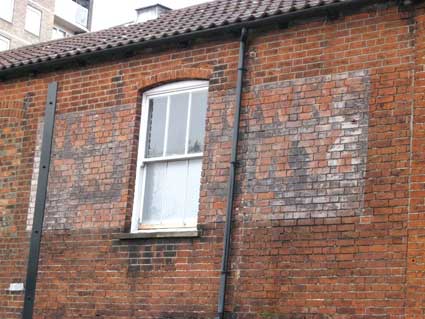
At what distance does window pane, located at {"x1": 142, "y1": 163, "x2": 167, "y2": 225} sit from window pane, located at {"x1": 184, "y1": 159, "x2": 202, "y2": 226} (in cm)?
44

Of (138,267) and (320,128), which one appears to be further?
(138,267)

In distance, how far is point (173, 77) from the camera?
46.8ft

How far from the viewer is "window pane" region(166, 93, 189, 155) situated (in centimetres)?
1417

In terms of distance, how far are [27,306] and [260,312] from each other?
2878 mm

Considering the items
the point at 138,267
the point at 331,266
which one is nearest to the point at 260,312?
the point at 331,266

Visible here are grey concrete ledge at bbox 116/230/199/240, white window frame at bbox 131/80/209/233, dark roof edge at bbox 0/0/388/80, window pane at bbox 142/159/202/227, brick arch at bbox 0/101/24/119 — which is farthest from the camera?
brick arch at bbox 0/101/24/119

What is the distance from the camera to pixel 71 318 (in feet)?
47.3

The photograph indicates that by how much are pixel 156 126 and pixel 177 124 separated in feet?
1.34

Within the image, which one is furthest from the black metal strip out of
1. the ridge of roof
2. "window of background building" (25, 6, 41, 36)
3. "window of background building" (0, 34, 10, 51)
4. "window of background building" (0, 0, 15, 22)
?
"window of background building" (25, 6, 41, 36)

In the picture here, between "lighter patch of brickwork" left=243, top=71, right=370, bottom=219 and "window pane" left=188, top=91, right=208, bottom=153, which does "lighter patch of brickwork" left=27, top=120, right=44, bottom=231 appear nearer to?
"window pane" left=188, top=91, right=208, bottom=153

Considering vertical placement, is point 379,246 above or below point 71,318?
above

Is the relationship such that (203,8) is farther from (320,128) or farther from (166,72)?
(320,128)

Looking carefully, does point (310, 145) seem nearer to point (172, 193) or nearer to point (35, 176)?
point (172, 193)

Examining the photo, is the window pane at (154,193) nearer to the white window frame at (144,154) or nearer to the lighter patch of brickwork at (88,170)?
the white window frame at (144,154)
